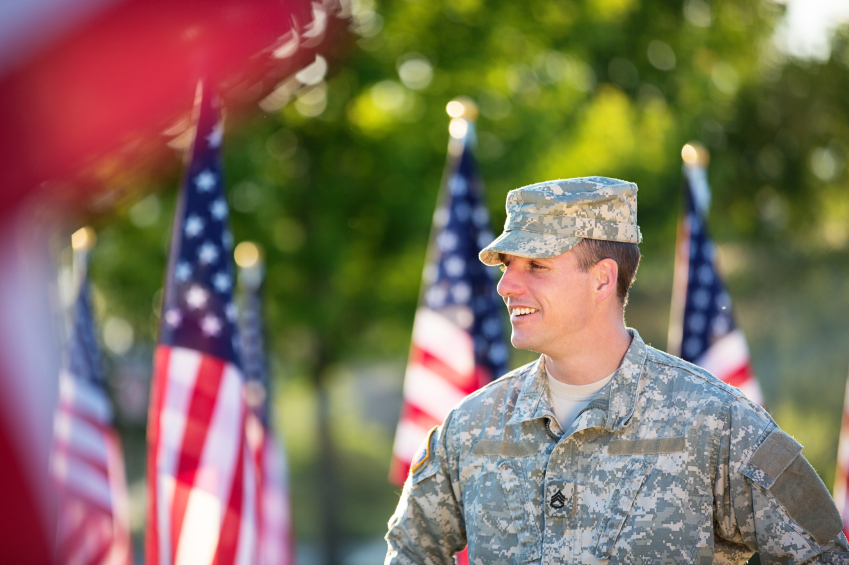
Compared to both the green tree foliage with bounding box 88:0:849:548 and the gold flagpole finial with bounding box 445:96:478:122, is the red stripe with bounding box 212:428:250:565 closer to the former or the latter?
the gold flagpole finial with bounding box 445:96:478:122

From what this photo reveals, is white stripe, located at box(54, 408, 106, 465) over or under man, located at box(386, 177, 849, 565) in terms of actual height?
under

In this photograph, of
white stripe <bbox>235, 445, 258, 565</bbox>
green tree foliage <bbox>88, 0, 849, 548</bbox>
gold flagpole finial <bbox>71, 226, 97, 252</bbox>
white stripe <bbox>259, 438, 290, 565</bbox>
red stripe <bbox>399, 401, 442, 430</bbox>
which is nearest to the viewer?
white stripe <bbox>235, 445, 258, 565</bbox>

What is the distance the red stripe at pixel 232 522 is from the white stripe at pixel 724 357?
3.17 meters

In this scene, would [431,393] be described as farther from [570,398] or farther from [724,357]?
[570,398]

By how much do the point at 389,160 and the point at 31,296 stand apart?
815 centimetres

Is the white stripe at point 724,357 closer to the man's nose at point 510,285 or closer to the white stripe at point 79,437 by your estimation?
the man's nose at point 510,285

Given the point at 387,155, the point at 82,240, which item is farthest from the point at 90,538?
the point at 387,155

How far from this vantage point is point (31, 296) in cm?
112

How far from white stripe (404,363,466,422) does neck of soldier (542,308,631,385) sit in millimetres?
2762

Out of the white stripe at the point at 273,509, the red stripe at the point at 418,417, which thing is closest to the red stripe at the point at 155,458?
the red stripe at the point at 418,417

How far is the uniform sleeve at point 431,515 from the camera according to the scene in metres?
2.60

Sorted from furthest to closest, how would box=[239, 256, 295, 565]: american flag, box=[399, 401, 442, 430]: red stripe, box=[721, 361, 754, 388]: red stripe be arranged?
box=[239, 256, 295, 565]: american flag, box=[721, 361, 754, 388]: red stripe, box=[399, 401, 442, 430]: red stripe

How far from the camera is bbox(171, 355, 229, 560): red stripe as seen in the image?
396 cm

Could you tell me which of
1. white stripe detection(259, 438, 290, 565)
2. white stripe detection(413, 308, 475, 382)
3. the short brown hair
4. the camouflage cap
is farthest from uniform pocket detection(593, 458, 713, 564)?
white stripe detection(259, 438, 290, 565)
